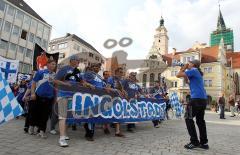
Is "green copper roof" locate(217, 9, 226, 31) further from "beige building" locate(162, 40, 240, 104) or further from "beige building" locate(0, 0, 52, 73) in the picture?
"beige building" locate(0, 0, 52, 73)

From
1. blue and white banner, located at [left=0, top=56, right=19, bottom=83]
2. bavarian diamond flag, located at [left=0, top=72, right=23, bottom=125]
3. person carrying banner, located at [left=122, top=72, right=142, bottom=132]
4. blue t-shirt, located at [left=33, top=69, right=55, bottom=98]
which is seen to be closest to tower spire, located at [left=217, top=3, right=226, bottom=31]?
blue and white banner, located at [left=0, top=56, right=19, bottom=83]

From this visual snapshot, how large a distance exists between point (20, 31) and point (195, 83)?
46.1 meters

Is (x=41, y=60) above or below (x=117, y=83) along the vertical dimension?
above

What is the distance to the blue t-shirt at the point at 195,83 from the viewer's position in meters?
5.30

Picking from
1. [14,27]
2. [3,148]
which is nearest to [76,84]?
[3,148]

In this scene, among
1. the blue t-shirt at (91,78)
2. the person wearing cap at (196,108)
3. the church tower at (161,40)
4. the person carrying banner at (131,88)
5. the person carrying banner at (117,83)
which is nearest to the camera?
the person wearing cap at (196,108)

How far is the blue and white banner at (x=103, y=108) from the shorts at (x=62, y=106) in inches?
5.1

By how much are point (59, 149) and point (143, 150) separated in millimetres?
1589

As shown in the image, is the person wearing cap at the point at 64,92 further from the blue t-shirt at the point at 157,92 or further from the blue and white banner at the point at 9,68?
the blue and white banner at the point at 9,68

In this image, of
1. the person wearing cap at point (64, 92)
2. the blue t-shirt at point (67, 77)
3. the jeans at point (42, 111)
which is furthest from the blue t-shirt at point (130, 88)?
the jeans at point (42, 111)

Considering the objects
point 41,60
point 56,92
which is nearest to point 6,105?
point 56,92

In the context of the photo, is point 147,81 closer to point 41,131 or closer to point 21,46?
point 21,46

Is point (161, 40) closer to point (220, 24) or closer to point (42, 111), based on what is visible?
point (220, 24)

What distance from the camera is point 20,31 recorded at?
150 ft
